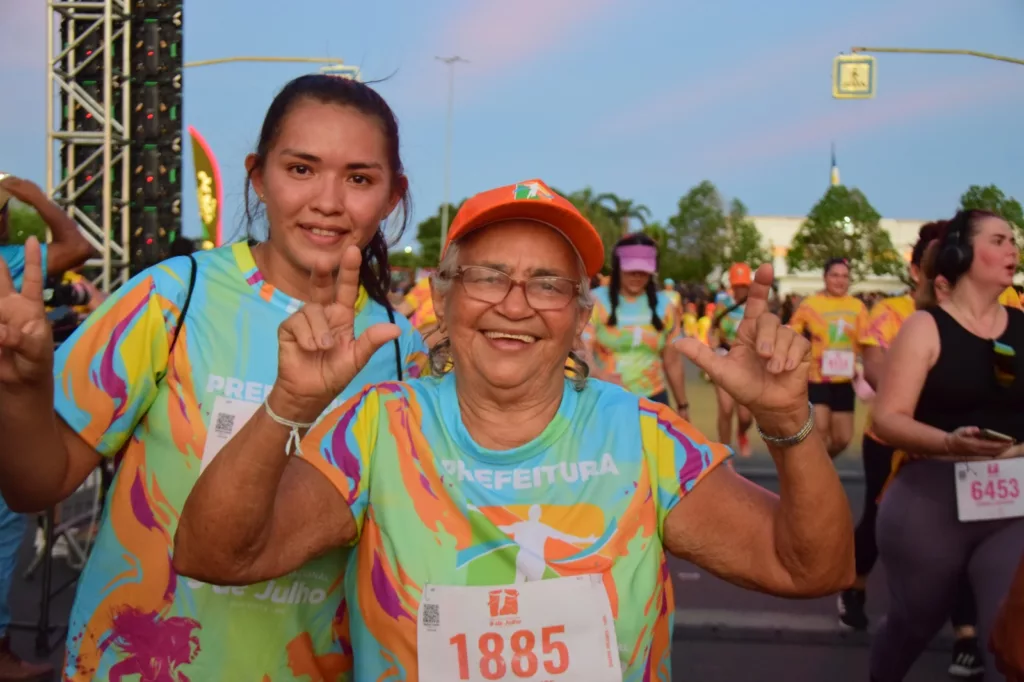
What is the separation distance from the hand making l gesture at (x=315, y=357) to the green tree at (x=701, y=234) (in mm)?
62619

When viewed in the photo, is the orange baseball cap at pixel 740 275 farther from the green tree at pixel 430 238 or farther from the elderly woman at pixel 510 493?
the green tree at pixel 430 238

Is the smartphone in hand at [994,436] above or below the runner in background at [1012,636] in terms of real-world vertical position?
above

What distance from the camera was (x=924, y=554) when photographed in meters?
3.48

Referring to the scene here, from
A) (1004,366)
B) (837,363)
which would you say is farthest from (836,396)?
(1004,366)

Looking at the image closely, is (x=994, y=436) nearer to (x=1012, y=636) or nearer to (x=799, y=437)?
(x=1012, y=636)

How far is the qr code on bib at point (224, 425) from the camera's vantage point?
2002 millimetres

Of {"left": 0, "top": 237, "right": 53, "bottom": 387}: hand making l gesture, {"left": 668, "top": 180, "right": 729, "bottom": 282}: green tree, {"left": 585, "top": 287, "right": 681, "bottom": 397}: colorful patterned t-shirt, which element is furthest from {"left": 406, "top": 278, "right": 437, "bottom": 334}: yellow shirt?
{"left": 668, "top": 180, "right": 729, "bottom": 282}: green tree

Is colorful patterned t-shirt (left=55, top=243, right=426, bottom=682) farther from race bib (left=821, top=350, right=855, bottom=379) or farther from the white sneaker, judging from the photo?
race bib (left=821, top=350, right=855, bottom=379)

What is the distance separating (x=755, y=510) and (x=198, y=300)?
4.24 ft

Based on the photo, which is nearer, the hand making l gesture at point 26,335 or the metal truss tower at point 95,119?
the hand making l gesture at point 26,335

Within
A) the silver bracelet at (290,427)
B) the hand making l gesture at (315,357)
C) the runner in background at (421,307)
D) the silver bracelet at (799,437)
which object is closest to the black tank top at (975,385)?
the silver bracelet at (799,437)

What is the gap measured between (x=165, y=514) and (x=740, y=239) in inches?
2575

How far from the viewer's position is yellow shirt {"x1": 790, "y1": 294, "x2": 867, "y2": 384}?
824 centimetres

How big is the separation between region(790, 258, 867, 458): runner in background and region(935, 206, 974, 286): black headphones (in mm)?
4214
